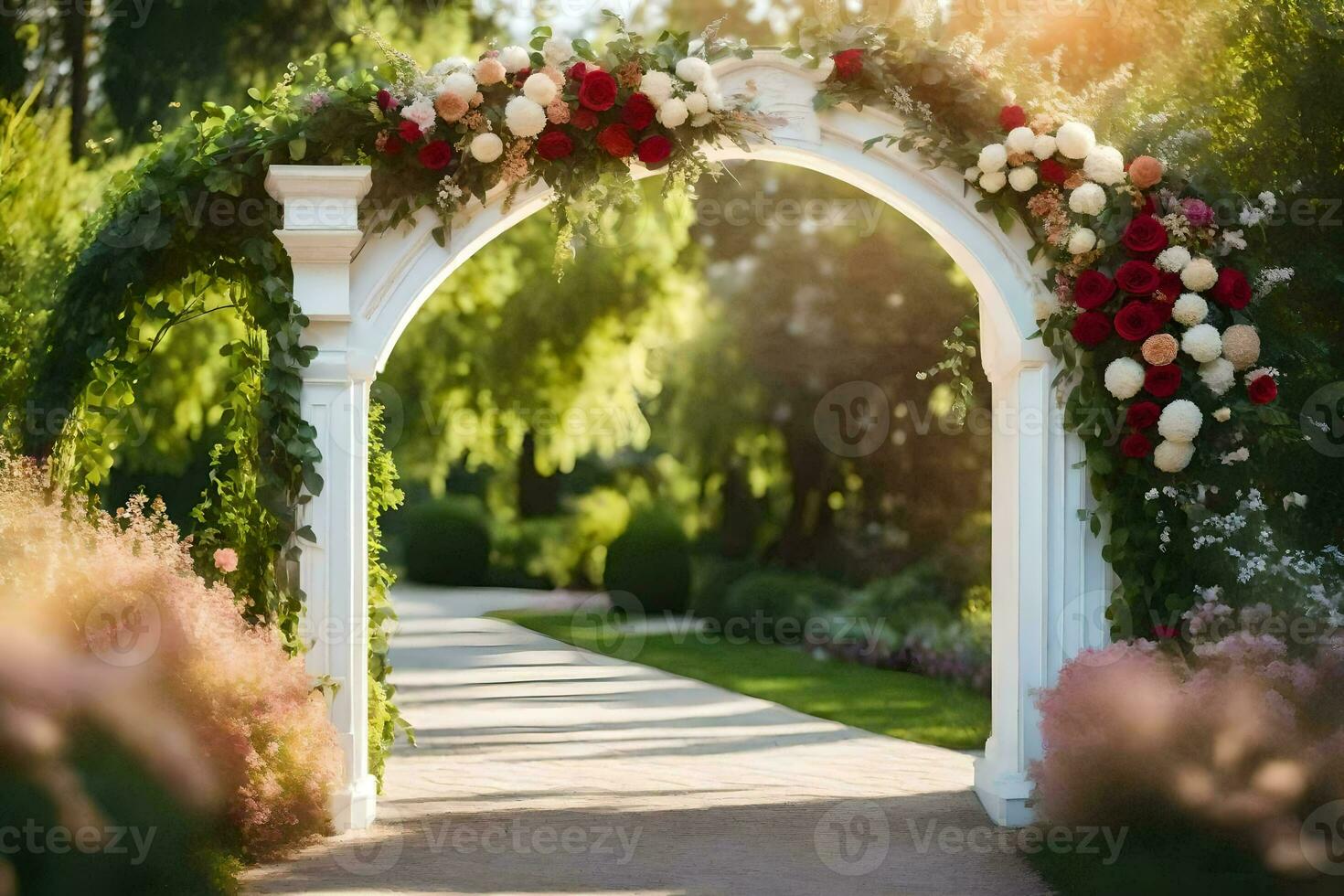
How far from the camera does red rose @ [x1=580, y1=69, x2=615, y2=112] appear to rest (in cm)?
629

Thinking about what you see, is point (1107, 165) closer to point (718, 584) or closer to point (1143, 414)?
point (1143, 414)

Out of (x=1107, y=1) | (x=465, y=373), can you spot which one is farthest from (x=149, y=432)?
(x=1107, y=1)

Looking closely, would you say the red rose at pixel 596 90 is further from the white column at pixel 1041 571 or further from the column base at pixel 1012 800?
the column base at pixel 1012 800

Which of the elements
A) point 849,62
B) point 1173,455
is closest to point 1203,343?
point 1173,455

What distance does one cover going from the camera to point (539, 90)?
6.28 meters

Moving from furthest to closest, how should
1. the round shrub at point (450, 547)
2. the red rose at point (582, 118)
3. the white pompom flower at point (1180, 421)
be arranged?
the round shrub at point (450, 547)
the red rose at point (582, 118)
the white pompom flower at point (1180, 421)

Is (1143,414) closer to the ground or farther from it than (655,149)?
closer to the ground

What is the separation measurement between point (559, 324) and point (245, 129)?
906 cm

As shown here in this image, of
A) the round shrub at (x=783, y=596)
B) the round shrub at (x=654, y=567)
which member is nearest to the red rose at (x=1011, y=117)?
the round shrub at (x=783, y=596)

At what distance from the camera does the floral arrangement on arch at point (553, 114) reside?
6.31m

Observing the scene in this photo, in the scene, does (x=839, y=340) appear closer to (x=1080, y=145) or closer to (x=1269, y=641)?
(x=1080, y=145)

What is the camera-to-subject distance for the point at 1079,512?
648cm

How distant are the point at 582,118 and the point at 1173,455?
2.83 meters

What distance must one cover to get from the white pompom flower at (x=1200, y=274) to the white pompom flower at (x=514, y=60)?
2.91 m
